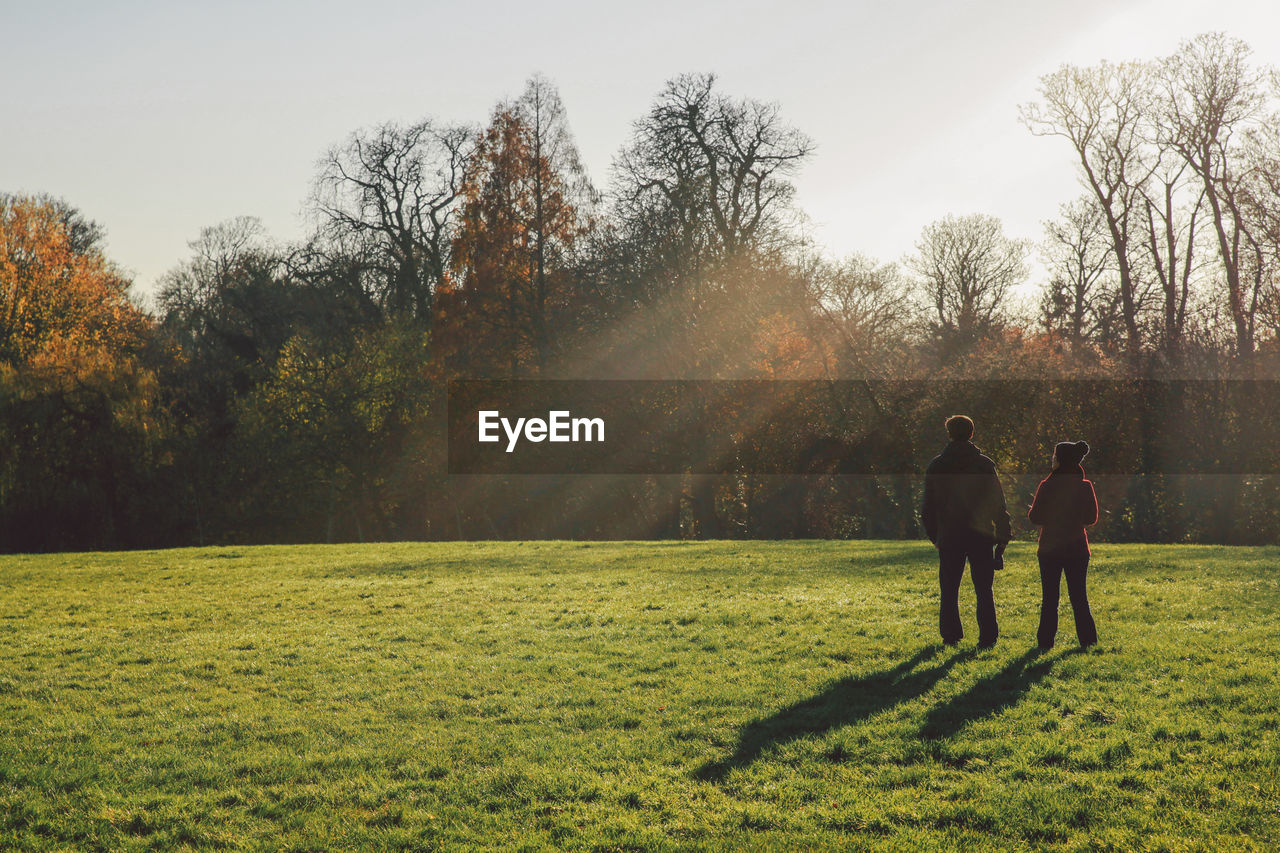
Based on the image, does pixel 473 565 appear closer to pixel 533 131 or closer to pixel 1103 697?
pixel 1103 697

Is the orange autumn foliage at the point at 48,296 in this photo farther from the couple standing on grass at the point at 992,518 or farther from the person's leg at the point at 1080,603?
the person's leg at the point at 1080,603

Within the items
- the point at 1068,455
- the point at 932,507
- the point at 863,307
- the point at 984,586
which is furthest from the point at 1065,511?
the point at 863,307

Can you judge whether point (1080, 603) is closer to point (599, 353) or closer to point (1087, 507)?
point (1087, 507)

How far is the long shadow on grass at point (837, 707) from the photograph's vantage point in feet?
22.1

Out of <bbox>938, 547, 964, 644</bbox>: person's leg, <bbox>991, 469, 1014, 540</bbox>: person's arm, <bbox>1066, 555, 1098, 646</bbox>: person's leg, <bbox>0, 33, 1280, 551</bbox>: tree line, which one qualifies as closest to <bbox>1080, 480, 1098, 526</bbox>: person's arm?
<bbox>1066, 555, 1098, 646</bbox>: person's leg

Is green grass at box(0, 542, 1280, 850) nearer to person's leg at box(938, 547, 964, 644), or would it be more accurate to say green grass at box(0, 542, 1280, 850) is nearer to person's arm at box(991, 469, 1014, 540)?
person's leg at box(938, 547, 964, 644)

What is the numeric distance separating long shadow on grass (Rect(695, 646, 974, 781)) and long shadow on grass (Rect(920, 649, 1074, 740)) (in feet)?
1.31

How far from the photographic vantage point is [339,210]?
3906 centimetres

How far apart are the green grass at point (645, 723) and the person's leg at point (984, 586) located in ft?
0.63

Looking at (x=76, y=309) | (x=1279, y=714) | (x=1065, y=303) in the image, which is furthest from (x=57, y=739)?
(x=1065, y=303)

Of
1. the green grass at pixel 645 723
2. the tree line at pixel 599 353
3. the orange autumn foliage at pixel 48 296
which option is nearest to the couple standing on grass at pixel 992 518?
the green grass at pixel 645 723

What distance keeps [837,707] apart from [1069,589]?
127 inches

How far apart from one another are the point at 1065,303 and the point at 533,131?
2289 centimetres

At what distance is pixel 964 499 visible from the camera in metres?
9.24
